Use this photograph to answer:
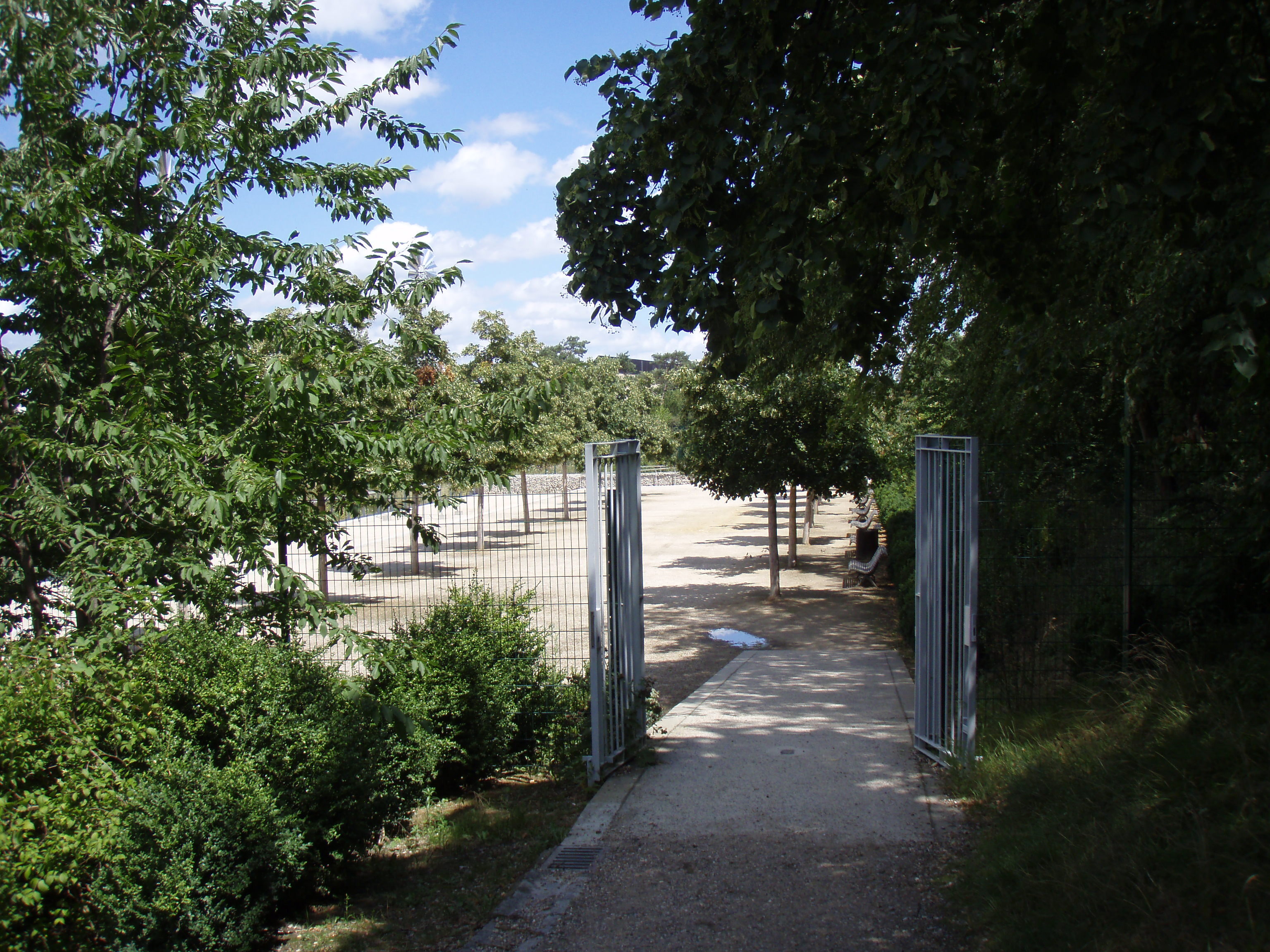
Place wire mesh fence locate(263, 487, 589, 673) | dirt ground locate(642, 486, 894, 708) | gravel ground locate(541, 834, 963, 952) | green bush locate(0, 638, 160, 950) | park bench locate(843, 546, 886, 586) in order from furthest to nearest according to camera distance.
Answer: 1. park bench locate(843, 546, 886, 586)
2. dirt ground locate(642, 486, 894, 708)
3. wire mesh fence locate(263, 487, 589, 673)
4. gravel ground locate(541, 834, 963, 952)
5. green bush locate(0, 638, 160, 950)

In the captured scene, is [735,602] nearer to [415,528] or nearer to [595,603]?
[595,603]

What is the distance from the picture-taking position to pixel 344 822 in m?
4.84

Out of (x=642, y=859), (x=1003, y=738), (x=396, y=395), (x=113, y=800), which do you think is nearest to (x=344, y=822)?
(x=113, y=800)

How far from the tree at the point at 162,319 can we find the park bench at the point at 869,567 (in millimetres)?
13800

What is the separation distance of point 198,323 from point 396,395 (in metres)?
9.44

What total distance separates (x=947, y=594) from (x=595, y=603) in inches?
95.8

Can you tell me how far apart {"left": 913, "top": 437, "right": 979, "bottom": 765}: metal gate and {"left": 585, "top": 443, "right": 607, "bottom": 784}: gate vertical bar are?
2.32 metres

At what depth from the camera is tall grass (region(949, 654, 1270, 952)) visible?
3.15 m

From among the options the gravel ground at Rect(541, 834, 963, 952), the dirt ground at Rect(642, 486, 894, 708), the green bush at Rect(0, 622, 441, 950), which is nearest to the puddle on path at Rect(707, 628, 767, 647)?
the dirt ground at Rect(642, 486, 894, 708)

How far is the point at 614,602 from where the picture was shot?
20.9 ft

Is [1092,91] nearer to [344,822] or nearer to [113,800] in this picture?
[344,822]

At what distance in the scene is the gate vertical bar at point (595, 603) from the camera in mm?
5984

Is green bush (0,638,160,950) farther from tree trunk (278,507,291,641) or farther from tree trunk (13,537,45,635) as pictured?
tree trunk (13,537,45,635)

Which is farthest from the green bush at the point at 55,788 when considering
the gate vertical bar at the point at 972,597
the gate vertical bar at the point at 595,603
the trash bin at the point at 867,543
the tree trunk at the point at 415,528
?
the trash bin at the point at 867,543
